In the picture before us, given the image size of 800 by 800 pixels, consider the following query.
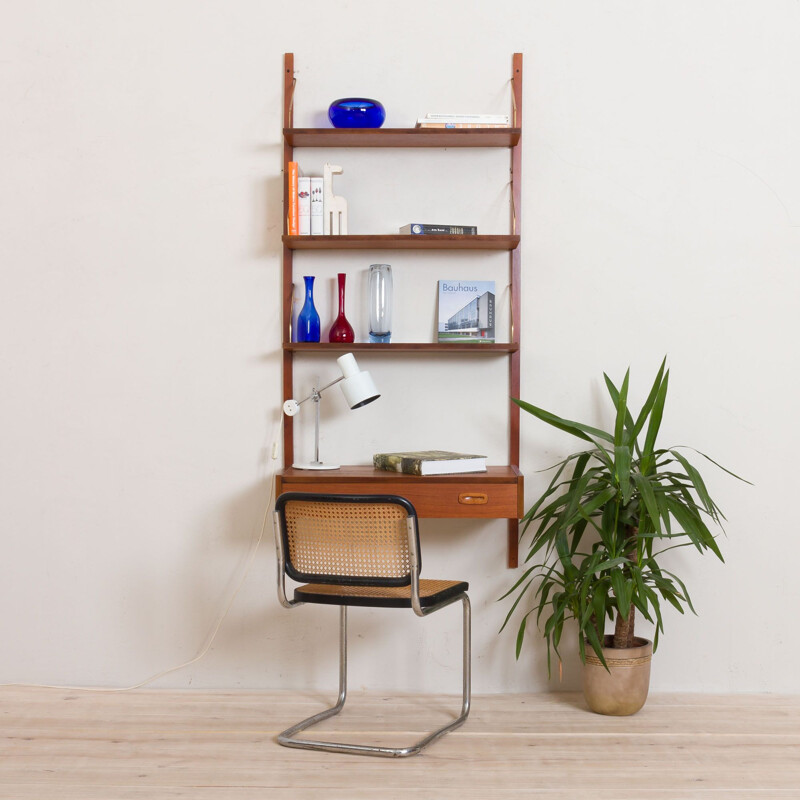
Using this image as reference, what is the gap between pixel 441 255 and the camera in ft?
10.5

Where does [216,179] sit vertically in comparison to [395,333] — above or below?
above

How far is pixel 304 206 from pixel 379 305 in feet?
1.38

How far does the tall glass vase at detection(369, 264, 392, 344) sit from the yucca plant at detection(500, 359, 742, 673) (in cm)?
58

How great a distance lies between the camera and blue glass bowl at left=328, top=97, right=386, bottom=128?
9.87ft

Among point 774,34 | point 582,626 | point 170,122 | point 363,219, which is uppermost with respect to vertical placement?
point 774,34

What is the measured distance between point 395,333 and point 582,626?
118 centimetres

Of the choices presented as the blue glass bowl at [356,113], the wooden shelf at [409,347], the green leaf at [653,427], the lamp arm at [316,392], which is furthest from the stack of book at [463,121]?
the green leaf at [653,427]

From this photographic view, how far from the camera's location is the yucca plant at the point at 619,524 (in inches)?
108

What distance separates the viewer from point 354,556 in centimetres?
251

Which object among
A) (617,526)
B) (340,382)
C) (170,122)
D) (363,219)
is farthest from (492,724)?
(170,122)

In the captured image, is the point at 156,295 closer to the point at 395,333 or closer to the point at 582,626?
the point at 395,333

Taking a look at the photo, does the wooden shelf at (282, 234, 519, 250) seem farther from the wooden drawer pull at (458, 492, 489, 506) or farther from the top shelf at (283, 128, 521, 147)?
the wooden drawer pull at (458, 492, 489, 506)

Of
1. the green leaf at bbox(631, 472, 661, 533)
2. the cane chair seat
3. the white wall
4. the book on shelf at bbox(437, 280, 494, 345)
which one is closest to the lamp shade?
the white wall

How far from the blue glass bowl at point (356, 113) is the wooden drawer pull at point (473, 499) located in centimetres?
127
